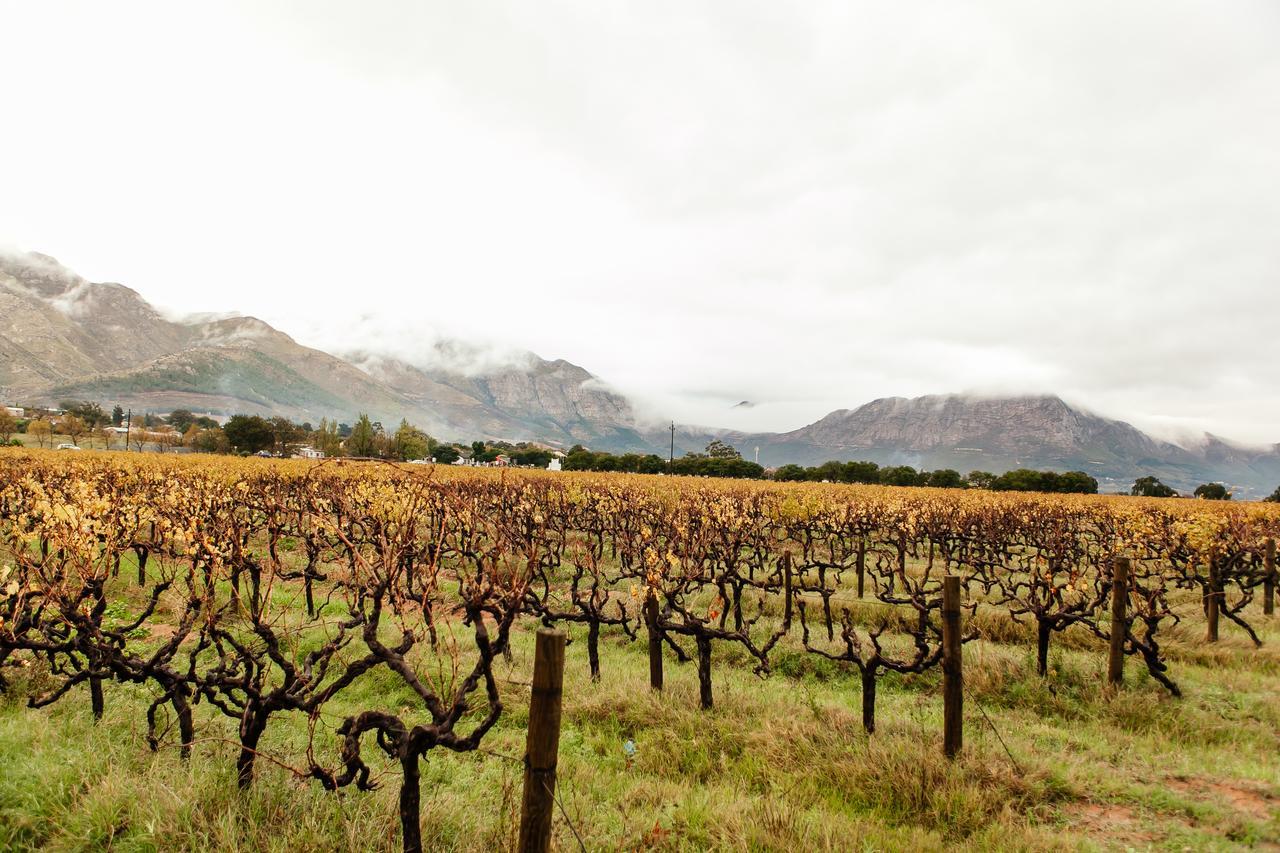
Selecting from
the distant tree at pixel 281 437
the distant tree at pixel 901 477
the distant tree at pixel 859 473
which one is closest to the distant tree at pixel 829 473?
the distant tree at pixel 859 473

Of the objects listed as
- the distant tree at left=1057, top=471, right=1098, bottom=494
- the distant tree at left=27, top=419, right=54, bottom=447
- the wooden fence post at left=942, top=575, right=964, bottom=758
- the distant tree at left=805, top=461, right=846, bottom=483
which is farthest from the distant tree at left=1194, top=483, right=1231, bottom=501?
the distant tree at left=27, top=419, right=54, bottom=447

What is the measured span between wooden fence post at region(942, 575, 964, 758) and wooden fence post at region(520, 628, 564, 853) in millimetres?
5161

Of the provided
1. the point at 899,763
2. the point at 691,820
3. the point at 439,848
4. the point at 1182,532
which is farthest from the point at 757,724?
the point at 1182,532

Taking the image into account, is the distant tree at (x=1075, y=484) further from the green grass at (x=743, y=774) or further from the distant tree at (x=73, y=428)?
the distant tree at (x=73, y=428)

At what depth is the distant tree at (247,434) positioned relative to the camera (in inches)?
3580

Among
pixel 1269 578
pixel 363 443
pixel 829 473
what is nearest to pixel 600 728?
pixel 1269 578

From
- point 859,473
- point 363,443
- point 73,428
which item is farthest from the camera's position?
point 363,443

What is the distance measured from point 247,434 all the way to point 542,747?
10701 cm

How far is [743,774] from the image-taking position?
6.50 metres

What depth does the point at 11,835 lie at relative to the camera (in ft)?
13.8

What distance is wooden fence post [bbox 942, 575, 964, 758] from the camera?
22.4ft

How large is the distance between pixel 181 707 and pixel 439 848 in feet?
9.66

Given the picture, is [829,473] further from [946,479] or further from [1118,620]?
[1118,620]

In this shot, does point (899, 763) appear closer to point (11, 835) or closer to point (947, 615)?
point (947, 615)
